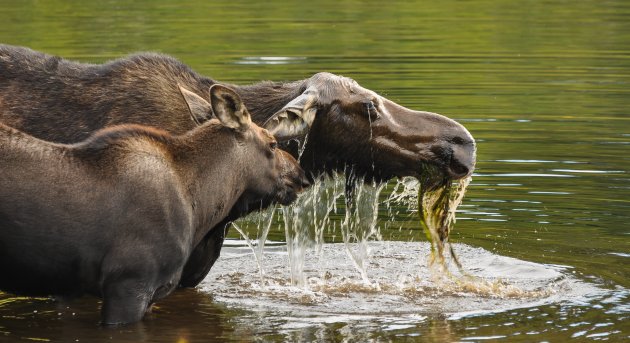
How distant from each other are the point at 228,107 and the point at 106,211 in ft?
3.83

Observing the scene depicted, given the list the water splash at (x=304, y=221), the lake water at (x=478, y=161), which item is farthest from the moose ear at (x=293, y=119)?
the lake water at (x=478, y=161)

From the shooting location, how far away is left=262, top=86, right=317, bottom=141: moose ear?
36.3 feet

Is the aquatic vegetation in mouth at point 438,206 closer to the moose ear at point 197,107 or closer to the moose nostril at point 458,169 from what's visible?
the moose nostril at point 458,169

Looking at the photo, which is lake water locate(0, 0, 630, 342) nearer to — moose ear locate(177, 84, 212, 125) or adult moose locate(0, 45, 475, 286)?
adult moose locate(0, 45, 475, 286)

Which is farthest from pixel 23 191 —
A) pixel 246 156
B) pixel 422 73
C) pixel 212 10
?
pixel 212 10

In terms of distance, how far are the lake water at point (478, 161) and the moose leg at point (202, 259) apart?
0.53ft

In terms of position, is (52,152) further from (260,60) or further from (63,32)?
(63,32)

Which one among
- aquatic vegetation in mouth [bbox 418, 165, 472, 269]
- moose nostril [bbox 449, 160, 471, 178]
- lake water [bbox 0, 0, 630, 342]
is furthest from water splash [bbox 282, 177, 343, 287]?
moose nostril [bbox 449, 160, 471, 178]

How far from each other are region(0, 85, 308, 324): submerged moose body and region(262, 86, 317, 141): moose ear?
0.79 m

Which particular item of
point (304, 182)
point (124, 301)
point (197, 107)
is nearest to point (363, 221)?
point (304, 182)

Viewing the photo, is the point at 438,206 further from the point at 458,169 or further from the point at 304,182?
the point at 304,182

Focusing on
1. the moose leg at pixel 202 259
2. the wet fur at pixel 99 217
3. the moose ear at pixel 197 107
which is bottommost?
the moose leg at pixel 202 259

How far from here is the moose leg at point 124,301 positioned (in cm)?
973

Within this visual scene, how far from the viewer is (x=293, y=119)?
36.6ft
